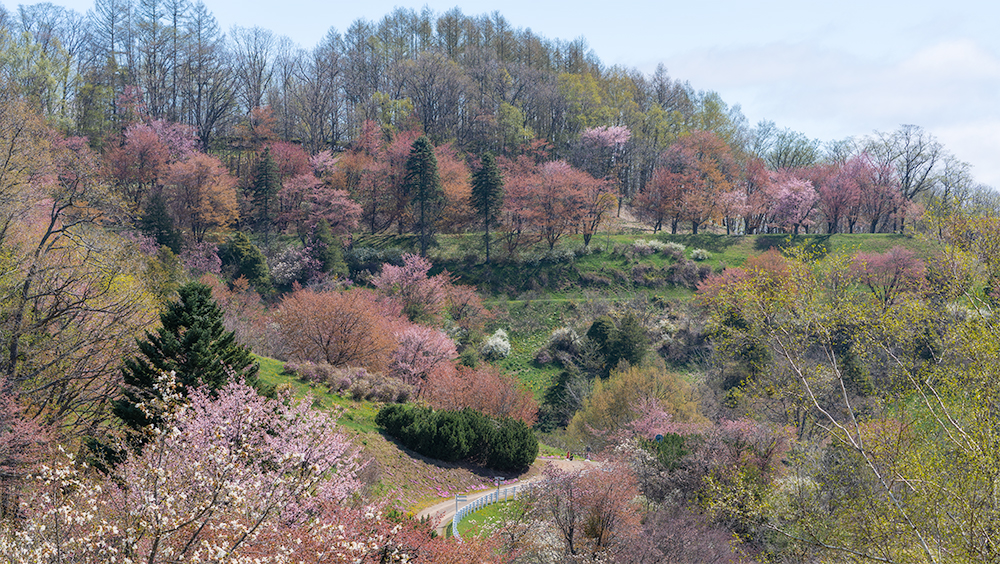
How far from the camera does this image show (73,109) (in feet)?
175

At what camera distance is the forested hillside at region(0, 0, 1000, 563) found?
9406 mm

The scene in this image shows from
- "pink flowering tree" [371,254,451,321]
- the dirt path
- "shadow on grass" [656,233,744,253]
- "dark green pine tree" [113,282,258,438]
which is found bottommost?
the dirt path

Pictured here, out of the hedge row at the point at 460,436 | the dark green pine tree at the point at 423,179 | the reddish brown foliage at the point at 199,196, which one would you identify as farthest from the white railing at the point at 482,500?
the reddish brown foliage at the point at 199,196

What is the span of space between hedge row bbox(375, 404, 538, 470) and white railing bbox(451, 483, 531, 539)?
2271 millimetres

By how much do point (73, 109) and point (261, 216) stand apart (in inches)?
725

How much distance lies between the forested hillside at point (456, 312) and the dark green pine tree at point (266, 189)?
1.01ft

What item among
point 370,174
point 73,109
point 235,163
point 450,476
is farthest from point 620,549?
point 73,109

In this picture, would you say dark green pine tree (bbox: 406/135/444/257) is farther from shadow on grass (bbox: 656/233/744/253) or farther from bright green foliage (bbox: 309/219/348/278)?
shadow on grass (bbox: 656/233/744/253)

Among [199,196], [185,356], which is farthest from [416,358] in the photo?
[199,196]

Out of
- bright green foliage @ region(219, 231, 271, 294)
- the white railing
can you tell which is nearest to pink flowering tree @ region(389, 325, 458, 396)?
the white railing

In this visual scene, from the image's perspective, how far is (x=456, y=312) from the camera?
42.6m

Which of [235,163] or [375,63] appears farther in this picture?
[375,63]

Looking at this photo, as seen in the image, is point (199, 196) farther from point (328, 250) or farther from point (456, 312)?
point (456, 312)

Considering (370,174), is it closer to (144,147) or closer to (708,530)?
(144,147)
